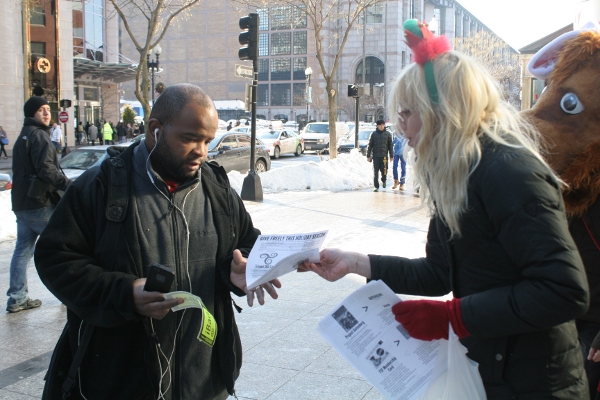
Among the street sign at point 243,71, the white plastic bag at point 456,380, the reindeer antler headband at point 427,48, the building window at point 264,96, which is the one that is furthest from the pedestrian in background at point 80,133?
the building window at point 264,96

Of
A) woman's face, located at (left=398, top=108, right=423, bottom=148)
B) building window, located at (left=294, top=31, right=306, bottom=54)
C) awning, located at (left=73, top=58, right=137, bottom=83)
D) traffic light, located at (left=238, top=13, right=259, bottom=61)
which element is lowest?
woman's face, located at (left=398, top=108, right=423, bottom=148)

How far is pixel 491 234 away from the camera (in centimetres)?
175

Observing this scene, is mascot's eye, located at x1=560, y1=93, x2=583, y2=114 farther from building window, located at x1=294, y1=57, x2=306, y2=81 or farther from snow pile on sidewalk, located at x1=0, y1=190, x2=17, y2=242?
building window, located at x1=294, y1=57, x2=306, y2=81

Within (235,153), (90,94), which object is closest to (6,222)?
(235,153)

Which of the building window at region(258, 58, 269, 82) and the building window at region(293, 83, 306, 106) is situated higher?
the building window at region(258, 58, 269, 82)

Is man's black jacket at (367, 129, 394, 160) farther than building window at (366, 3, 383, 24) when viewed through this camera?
No

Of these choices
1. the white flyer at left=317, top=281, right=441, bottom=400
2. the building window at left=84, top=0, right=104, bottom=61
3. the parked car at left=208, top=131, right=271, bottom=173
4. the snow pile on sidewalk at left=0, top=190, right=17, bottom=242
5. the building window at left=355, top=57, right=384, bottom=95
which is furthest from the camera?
the building window at left=355, top=57, right=384, bottom=95

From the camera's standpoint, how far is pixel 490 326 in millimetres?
1688

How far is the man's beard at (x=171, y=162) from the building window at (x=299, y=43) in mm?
84827

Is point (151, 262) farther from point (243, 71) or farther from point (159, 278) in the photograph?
point (243, 71)

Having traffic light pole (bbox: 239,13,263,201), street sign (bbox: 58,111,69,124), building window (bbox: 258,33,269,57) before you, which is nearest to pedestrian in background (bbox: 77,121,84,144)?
street sign (bbox: 58,111,69,124)

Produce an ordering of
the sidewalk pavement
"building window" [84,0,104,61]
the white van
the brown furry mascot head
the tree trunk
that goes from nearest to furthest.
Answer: the brown furry mascot head → the sidewalk pavement → the tree trunk → the white van → "building window" [84,0,104,61]

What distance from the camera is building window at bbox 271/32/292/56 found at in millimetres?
85500

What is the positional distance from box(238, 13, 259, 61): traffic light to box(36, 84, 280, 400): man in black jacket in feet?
35.1
